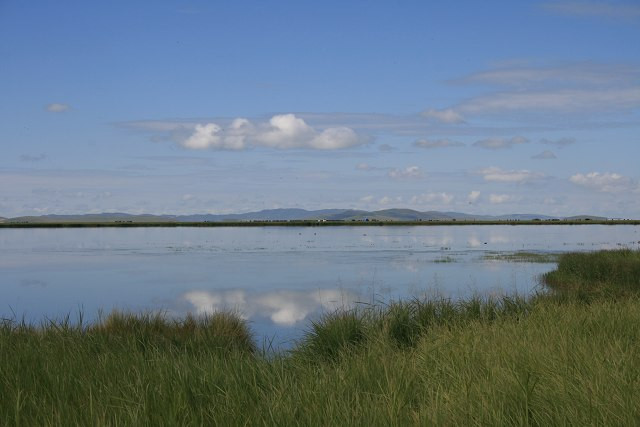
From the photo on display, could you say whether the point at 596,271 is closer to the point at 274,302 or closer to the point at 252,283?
the point at 274,302

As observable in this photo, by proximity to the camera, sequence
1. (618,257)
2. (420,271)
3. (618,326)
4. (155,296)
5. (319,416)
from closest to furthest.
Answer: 1. (319,416)
2. (618,326)
3. (155,296)
4. (618,257)
5. (420,271)

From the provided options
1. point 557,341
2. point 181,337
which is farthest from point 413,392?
point 181,337

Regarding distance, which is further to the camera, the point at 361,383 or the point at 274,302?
the point at 274,302

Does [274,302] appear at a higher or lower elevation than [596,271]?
lower

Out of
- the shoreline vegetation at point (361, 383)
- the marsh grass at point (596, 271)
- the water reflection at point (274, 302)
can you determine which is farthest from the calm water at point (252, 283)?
the shoreline vegetation at point (361, 383)

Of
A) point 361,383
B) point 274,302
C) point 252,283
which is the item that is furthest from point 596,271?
point 361,383

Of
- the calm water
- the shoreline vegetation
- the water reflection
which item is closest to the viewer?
the shoreline vegetation

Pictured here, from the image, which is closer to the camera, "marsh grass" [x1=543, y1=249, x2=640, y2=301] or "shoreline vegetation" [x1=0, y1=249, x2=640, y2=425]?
"shoreline vegetation" [x1=0, y1=249, x2=640, y2=425]

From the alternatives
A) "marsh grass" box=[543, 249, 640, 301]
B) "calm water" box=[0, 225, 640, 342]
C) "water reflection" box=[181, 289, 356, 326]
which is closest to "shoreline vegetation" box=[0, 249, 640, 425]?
"calm water" box=[0, 225, 640, 342]

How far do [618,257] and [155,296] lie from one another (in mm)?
20156

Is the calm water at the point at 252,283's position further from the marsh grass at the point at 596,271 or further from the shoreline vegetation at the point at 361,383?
the shoreline vegetation at the point at 361,383

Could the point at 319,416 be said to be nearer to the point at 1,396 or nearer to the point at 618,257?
the point at 1,396

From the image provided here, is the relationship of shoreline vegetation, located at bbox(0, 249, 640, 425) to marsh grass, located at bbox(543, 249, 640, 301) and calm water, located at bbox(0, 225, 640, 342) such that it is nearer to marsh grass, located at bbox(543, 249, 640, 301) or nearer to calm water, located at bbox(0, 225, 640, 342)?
calm water, located at bbox(0, 225, 640, 342)

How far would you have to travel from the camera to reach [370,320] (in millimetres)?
13047
